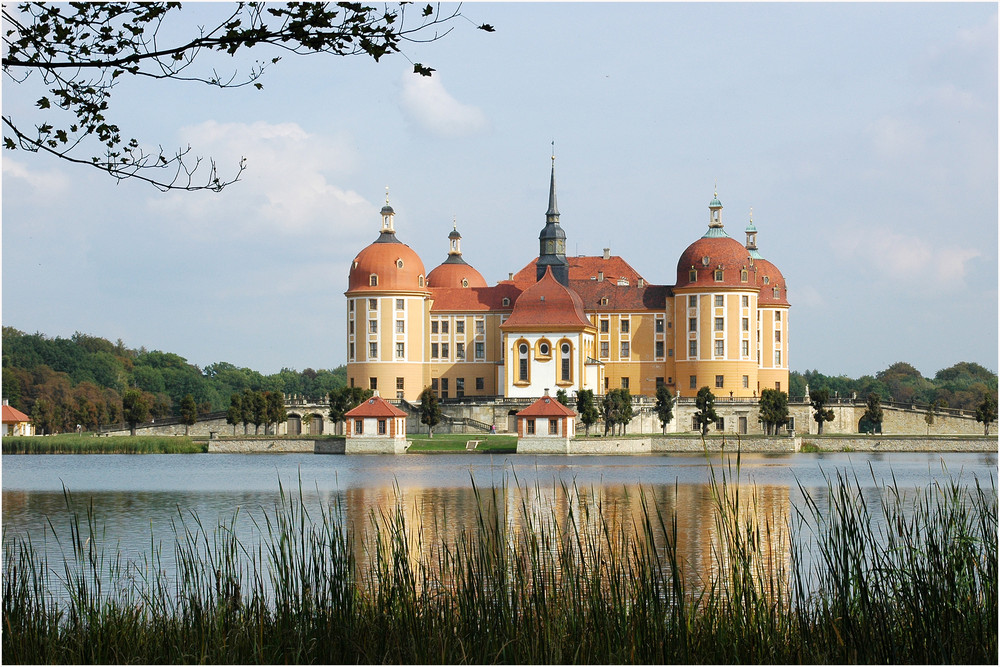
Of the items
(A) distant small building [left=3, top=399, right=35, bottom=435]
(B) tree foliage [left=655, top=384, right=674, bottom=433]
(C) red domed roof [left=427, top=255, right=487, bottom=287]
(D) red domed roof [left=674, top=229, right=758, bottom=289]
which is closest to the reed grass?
(B) tree foliage [left=655, top=384, right=674, bottom=433]

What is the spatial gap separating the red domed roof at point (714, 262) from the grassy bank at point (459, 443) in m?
15.7

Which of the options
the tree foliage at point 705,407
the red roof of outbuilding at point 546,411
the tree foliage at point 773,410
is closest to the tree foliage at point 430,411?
the red roof of outbuilding at point 546,411

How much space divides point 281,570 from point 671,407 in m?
57.3

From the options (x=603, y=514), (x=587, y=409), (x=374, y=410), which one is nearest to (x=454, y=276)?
(x=587, y=409)

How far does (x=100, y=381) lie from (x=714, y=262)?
135 ft

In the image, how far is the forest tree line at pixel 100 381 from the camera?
227 ft

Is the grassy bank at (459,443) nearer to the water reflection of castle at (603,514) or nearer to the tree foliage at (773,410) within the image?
the tree foliage at (773,410)

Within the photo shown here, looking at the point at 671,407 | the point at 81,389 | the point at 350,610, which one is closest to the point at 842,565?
the point at 350,610

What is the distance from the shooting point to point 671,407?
216 feet

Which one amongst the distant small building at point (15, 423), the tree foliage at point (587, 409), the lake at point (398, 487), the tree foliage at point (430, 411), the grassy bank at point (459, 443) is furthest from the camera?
the distant small building at point (15, 423)

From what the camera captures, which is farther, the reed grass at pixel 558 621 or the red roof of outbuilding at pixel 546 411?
the red roof of outbuilding at pixel 546 411

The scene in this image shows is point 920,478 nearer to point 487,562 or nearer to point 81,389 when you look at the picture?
point 487,562

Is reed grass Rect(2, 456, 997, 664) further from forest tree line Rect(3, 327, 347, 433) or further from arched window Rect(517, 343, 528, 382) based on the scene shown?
arched window Rect(517, 343, 528, 382)

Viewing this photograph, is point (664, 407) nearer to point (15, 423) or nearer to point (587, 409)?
point (587, 409)
